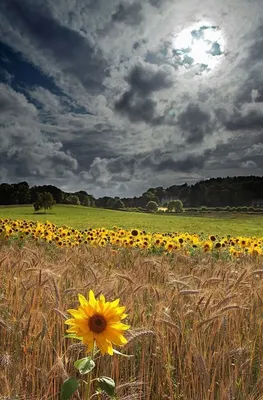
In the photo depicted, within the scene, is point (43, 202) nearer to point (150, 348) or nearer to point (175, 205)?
point (175, 205)

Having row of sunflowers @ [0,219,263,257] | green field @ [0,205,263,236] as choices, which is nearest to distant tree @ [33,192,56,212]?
green field @ [0,205,263,236]

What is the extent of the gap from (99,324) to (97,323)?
0.01 metres

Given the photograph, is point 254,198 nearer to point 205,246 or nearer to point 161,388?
point 205,246

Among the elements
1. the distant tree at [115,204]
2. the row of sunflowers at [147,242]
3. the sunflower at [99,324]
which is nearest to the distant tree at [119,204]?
the distant tree at [115,204]

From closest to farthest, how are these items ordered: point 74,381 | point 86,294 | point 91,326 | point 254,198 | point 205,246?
point 74,381 → point 91,326 → point 86,294 → point 205,246 → point 254,198

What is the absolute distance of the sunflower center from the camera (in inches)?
86.6

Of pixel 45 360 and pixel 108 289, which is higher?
pixel 108 289

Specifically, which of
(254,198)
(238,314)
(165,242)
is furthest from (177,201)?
(238,314)

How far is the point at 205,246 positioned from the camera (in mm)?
10531

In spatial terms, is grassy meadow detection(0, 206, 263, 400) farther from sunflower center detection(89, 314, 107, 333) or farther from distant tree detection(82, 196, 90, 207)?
distant tree detection(82, 196, 90, 207)

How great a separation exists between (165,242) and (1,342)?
7454 mm

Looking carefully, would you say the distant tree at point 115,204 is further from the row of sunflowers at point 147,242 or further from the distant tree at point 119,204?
the row of sunflowers at point 147,242

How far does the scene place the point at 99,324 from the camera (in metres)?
2.21

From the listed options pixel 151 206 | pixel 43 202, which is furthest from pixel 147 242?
pixel 151 206
